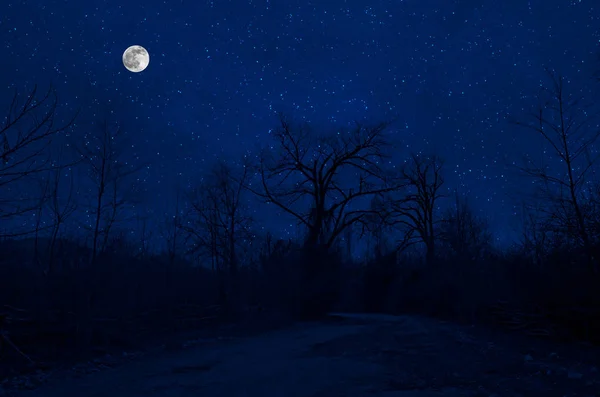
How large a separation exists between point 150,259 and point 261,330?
20.2 ft

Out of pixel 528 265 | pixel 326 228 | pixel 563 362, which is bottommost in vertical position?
pixel 563 362

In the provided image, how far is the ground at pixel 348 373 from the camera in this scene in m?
7.48

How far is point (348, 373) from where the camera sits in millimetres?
9352

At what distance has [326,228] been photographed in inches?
1249

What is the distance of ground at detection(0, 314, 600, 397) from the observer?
748 cm

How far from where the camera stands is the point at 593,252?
39.5ft

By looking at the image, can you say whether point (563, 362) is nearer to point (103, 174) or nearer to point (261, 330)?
point (261, 330)

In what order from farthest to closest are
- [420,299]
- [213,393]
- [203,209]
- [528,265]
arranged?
[420,299], [203,209], [528,265], [213,393]

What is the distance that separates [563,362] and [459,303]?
57.8 ft

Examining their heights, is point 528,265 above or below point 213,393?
above

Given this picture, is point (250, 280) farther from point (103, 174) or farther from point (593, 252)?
point (593, 252)

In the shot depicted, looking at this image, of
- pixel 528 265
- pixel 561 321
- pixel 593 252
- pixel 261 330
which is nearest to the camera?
pixel 593 252

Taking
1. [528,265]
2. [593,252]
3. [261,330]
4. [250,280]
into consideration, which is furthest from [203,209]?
[593,252]

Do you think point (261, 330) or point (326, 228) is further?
point (326, 228)
